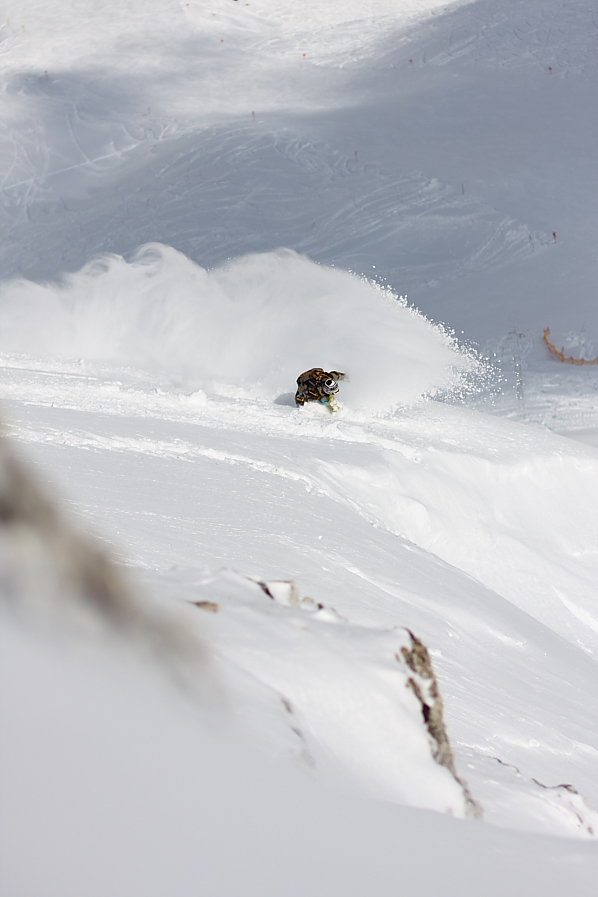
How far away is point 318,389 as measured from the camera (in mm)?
7719

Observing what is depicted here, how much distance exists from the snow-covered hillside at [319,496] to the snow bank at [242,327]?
0.06m

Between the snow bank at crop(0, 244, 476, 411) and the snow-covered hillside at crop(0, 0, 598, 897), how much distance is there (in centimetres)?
6

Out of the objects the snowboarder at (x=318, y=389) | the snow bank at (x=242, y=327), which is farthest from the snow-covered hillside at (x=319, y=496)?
the snowboarder at (x=318, y=389)

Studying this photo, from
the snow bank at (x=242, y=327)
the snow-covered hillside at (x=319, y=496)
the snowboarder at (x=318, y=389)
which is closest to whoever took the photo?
the snow-covered hillside at (x=319, y=496)

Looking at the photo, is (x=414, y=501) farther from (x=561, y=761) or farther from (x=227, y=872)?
(x=227, y=872)

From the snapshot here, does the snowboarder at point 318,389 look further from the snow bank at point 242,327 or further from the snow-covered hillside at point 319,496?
the snow bank at point 242,327

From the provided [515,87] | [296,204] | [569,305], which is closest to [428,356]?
[569,305]

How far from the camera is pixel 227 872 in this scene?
Answer: 32.0 inches

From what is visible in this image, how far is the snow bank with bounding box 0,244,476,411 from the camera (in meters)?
9.30

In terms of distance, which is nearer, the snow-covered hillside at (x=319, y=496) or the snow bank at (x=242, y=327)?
the snow-covered hillside at (x=319, y=496)

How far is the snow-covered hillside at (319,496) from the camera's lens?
2.73 feet

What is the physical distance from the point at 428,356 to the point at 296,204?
7655 mm

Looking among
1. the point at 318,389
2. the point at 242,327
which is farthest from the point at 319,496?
the point at 242,327

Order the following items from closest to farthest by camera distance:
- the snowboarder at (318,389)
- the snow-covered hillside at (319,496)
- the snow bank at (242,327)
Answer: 1. the snow-covered hillside at (319,496)
2. the snowboarder at (318,389)
3. the snow bank at (242,327)
